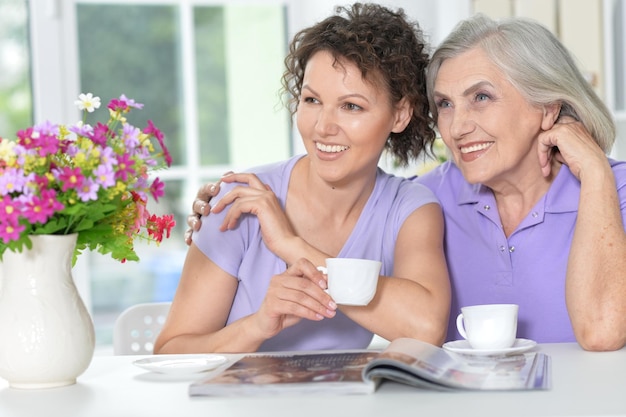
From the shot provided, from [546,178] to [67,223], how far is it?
112 cm

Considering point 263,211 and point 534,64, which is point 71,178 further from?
point 534,64

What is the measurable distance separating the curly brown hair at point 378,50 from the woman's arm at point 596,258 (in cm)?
36

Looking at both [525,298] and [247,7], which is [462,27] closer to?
[525,298]

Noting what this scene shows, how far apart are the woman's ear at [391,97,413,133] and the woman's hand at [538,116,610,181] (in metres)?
0.29

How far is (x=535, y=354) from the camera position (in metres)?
1.41

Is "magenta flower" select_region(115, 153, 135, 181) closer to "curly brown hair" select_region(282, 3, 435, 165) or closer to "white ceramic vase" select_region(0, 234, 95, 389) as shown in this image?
"white ceramic vase" select_region(0, 234, 95, 389)

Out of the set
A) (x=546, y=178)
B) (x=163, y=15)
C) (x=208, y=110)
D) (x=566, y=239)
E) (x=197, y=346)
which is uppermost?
(x=163, y=15)

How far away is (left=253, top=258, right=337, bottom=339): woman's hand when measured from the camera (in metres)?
1.52

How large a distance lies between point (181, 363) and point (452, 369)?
1.45ft

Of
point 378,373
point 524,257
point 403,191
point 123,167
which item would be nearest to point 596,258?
point 524,257

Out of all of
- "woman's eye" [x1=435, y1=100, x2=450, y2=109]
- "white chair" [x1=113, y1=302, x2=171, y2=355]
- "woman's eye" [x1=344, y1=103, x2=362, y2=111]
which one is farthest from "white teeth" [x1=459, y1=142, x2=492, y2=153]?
"white chair" [x1=113, y1=302, x2=171, y2=355]

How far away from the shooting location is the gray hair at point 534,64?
1865 mm

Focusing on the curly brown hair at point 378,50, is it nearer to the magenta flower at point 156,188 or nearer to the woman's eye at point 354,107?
the woman's eye at point 354,107

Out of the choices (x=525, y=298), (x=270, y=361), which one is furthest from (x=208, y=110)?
(x=270, y=361)
